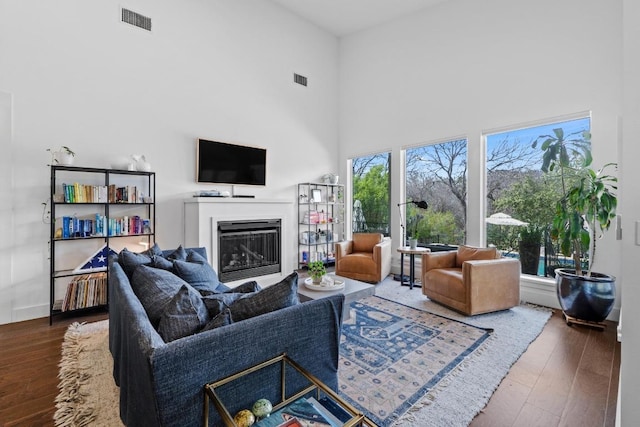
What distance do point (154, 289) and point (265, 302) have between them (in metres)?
0.77

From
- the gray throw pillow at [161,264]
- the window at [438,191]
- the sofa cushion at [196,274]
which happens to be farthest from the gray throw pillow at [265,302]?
the window at [438,191]

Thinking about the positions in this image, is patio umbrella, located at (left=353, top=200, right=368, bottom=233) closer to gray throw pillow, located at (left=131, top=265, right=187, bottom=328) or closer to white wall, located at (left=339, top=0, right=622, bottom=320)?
white wall, located at (left=339, top=0, right=622, bottom=320)

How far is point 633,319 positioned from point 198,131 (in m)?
4.66

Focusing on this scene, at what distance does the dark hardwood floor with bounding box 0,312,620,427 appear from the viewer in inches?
66.6

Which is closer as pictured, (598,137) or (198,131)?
(598,137)

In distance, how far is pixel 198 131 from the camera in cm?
425

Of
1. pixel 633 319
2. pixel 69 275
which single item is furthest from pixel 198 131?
pixel 633 319

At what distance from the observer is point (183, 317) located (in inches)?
48.4

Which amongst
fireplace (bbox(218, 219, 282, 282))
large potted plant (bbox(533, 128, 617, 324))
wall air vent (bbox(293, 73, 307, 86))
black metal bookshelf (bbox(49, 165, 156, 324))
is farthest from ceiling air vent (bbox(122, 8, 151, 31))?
large potted plant (bbox(533, 128, 617, 324))

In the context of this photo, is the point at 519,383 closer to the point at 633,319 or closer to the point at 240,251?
the point at 633,319

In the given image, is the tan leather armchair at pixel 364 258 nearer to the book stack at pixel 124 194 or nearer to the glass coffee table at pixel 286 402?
the book stack at pixel 124 194

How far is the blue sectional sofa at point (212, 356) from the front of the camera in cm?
96

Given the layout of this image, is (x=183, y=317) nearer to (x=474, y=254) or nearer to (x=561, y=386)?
(x=561, y=386)

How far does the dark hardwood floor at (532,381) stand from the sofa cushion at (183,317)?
1.24m
